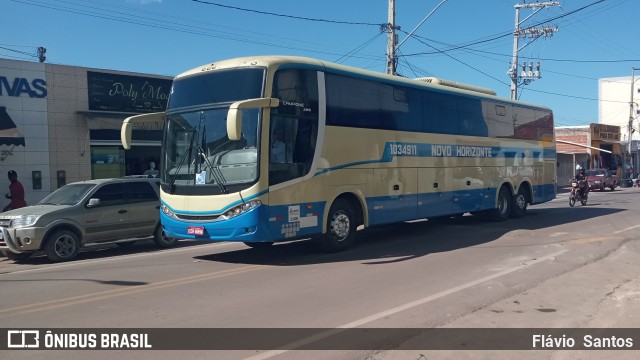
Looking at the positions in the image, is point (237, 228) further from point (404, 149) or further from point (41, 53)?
point (41, 53)

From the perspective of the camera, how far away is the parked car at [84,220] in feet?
38.4

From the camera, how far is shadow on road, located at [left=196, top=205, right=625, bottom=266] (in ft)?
37.5

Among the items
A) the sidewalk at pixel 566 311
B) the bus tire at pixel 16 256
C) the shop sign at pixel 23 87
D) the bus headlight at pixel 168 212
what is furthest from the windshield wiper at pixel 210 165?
the shop sign at pixel 23 87

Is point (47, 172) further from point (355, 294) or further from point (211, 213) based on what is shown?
Answer: point (355, 294)

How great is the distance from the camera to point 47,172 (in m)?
20.7

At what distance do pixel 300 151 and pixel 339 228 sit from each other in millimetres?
2020

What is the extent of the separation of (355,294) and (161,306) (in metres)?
2.71

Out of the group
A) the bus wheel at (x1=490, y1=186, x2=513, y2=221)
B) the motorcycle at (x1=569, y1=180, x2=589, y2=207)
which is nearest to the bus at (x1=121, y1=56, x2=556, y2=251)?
the bus wheel at (x1=490, y1=186, x2=513, y2=221)

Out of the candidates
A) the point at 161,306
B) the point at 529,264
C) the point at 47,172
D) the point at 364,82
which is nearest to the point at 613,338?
the point at 529,264

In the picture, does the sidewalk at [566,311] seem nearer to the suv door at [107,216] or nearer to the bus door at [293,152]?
the bus door at [293,152]

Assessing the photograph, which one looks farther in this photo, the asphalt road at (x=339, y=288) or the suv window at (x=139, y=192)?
the suv window at (x=139, y=192)

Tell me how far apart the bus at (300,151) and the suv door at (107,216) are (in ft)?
6.54

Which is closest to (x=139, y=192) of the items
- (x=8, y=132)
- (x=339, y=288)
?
(x=339, y=288)

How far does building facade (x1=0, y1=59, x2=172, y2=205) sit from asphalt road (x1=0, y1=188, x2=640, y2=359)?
27.9 feet
